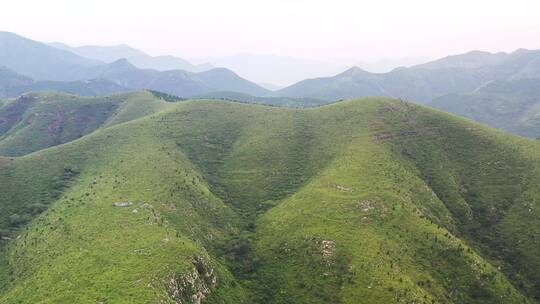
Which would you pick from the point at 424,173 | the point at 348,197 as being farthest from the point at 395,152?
the point at 348,197

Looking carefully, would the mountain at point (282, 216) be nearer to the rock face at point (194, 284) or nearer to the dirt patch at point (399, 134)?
the rock face at point (194, 284)

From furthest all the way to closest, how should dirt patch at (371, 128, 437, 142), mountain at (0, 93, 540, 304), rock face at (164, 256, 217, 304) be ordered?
dirt patch at (371, 128, 437, 142) < mountain at (0, 93, 540, 304) < rock face at (164, 256, 217, 304)

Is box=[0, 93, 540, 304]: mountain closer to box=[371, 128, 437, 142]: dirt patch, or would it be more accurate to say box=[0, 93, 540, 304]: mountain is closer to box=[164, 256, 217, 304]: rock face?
box=[164, 256, 217, 304]: rock face

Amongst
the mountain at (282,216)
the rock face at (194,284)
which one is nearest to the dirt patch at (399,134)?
the mountain at (282,216)

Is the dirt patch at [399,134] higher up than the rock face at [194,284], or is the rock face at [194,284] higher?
the dirt patch at [399,134]

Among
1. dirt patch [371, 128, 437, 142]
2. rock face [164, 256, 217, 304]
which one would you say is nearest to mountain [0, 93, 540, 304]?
rock face [164, 256, 217, 304]

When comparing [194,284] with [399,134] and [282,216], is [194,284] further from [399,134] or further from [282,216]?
[399,134]
